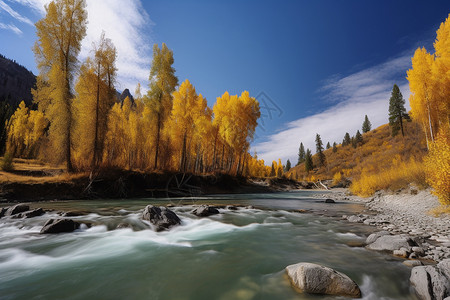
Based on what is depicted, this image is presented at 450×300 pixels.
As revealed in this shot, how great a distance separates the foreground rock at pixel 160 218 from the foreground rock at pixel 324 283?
4.36 meters

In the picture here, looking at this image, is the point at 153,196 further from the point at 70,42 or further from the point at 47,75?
the point at 70,42

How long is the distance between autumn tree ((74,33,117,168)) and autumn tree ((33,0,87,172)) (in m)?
0.65

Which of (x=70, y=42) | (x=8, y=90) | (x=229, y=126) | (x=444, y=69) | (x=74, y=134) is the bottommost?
(x=74, y=134)

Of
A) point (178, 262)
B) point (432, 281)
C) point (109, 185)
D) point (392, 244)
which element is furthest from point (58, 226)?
point (109, 185)

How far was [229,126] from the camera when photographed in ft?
84.8

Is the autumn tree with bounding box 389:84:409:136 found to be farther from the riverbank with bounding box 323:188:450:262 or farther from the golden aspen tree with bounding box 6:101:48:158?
the golden aspen tree with bounding box 6:101:48:158

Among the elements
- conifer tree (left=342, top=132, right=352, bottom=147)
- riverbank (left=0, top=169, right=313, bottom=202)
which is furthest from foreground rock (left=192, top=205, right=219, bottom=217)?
conifer tree (left=342, top=132, right=352, bottom=147)

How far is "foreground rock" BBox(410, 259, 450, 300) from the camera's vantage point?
2326mm

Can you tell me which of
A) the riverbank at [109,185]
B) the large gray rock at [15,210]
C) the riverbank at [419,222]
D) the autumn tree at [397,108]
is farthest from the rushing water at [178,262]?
the autumn tree at [397,108]

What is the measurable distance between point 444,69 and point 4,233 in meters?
28.1

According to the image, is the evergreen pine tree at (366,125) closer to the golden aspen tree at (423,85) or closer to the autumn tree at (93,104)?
the golden aspen tree at (423,85)

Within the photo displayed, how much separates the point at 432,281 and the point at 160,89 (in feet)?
66.1

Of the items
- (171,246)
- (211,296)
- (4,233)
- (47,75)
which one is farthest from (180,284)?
(47,75)

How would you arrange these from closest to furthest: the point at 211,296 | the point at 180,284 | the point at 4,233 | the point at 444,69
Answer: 1. the point at 211,296
2. the point at 180,284
3. the point at 4,233
4. the point at 444,69
